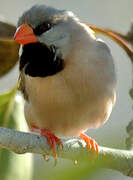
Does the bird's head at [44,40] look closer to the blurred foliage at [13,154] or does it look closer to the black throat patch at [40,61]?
the black throat patch at [40,61]

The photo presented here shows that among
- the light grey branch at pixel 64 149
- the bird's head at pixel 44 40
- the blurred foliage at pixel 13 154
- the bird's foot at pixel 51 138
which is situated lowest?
the blurred foliage at pixel 13 154

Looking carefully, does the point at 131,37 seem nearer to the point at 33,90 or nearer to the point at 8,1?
the point at 33,90

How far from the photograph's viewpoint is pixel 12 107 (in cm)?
237

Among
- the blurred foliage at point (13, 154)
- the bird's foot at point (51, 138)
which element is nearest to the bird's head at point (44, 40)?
the bird's foot at point (51, 138)

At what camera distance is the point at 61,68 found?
1.91 m

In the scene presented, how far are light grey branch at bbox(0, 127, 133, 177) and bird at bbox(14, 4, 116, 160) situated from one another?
217 mm

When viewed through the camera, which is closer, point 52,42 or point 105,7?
point 52,42

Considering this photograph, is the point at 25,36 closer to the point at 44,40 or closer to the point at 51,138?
the point at 44,40

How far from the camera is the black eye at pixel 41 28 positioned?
1.83 metres

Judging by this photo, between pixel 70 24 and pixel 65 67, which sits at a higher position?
pixel 70 24

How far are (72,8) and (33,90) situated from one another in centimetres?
252

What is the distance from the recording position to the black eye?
6.00ft

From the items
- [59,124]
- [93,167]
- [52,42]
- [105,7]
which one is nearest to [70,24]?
[52,42]

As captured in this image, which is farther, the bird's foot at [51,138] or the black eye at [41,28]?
the black eye at [41,28]
